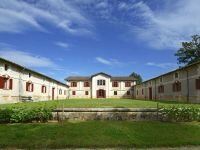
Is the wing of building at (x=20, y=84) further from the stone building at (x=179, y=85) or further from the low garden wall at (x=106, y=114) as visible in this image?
the stone building at (x=179, y=85)

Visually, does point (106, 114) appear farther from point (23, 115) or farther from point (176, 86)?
point (176, 86)

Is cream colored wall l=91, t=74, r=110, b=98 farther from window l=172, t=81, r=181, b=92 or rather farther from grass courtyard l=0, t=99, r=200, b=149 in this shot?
grass courtyard l=0, t=99, r=200, b=149

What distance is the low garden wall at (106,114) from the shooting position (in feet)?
40.6

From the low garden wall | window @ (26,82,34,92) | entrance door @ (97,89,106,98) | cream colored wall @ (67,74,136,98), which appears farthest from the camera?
cream colored wall @ (67,74,136,98)

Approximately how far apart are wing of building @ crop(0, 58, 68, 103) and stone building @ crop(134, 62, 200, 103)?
684 inches

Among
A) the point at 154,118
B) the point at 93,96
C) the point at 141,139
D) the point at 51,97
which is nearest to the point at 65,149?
the point at 141,139

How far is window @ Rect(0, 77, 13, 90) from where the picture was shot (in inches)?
930

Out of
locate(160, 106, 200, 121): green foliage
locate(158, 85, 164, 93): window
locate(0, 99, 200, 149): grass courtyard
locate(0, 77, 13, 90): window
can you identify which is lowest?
locate(0, 99, 200, 149): grass courtyard

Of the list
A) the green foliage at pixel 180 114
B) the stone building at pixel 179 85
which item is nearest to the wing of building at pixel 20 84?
the green foliage at pixel 180 114

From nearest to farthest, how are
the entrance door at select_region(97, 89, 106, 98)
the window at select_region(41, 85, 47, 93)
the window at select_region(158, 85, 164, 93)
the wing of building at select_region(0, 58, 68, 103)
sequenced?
the wing of building at select_region(0, 58, 68, 103) < the window at select_region(158, 85, 164, 93) < the window at select_region(41, 85, 47, 93) < the entrance door at select_region(97, 89, 106, 98)

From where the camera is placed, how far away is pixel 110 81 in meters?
62.8

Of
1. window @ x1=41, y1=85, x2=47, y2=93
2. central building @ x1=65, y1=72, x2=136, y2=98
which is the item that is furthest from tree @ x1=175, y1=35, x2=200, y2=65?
window @ x1=41, y1=85, x2=47, y2=93

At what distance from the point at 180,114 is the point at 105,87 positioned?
50.3 meters

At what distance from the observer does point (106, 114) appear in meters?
12.4
